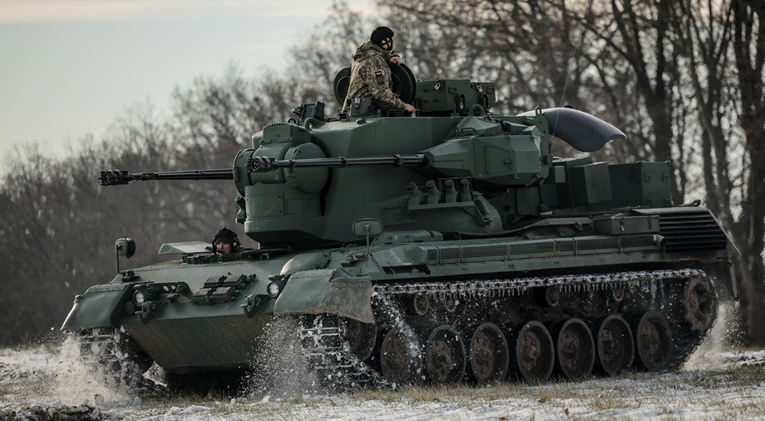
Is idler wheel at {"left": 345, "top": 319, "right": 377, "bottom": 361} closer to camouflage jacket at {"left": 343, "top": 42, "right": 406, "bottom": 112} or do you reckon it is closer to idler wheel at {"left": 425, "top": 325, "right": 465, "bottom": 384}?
idler wheel at {"left": 425, "top": 325, "right": 465, "bottom": 384}

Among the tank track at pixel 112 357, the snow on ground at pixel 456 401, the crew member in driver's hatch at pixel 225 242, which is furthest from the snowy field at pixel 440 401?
the crew member in driver's hatch at pixel 225 242

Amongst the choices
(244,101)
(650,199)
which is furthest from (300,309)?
(244,101)

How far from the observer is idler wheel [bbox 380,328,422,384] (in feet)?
42.3

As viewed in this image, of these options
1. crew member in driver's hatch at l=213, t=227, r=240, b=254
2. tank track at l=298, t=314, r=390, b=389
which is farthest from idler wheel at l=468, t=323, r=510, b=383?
crew member in driver's hatch at l=213, t=227, r=240, b=254

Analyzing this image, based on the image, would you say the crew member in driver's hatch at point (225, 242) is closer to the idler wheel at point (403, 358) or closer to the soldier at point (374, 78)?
the soldier at point (374, 78)

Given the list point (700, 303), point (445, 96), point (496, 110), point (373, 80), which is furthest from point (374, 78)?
point (496, 110)

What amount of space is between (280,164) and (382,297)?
1802mm

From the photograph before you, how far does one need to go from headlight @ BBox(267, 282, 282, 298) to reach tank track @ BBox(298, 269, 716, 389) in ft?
1.58

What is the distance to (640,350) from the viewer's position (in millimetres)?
15945

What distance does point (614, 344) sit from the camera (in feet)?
51.9

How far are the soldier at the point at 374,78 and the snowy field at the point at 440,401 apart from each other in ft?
12.8

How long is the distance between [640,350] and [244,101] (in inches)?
1109

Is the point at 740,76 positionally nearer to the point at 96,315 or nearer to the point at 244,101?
the point at 96,315

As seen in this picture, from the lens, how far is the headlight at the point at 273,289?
12312mm
